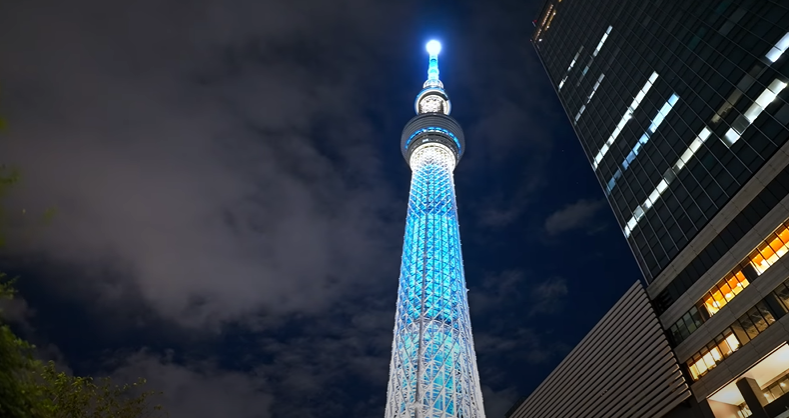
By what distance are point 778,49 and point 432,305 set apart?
117ft

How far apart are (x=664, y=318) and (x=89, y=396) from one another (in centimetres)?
4145

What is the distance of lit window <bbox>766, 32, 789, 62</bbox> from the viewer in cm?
4000

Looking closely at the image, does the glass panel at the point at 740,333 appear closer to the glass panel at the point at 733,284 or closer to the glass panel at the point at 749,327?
the glass panel at the point at 749,327

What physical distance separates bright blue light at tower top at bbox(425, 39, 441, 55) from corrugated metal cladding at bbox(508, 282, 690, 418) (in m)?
47.8

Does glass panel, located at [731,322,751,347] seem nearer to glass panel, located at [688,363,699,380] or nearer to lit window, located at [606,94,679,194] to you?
glass panel, located at [688,363,699,380]

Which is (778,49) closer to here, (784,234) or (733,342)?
(784,234)

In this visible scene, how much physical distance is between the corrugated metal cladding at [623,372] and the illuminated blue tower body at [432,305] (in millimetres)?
14438

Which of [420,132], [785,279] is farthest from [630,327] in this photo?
[420,132]

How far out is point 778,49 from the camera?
40.5 m

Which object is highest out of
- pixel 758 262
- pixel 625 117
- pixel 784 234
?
pixel 625 117

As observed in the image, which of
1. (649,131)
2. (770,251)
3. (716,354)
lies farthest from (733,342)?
(649,131)

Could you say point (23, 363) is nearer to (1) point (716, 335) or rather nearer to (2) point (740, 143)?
(1) point (716, 335)

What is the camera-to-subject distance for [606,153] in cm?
6288

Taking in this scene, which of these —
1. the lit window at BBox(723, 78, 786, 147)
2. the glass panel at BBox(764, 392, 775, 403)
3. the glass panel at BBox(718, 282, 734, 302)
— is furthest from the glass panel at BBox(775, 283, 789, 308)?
the lit window at BBox(723, 78, 786, 147)
